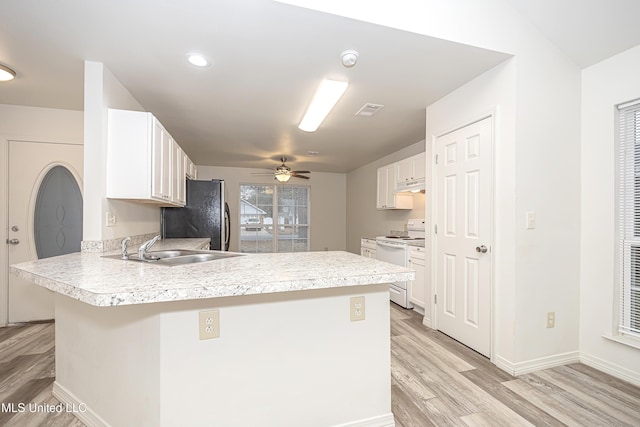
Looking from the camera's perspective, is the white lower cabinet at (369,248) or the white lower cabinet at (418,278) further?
the white lower cabinet at (369,248)

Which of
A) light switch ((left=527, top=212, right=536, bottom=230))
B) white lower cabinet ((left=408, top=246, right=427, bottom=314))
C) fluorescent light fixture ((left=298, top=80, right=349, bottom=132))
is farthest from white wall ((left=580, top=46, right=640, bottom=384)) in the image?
fluorescent light fixture ((left=298, top=80, right=349, bottom=132))

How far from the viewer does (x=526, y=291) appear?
2.23m

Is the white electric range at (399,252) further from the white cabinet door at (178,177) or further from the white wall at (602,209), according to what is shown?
the white cabinet door at (178,177)

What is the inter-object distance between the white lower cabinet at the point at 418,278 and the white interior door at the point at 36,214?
3.97 m

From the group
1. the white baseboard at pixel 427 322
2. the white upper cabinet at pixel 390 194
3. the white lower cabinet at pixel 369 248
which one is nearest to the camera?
the white baseboard at pixel 427 322

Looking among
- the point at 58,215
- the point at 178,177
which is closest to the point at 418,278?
the point at 178,177

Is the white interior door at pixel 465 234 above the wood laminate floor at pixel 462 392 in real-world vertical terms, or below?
above

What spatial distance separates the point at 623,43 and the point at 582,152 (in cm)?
77

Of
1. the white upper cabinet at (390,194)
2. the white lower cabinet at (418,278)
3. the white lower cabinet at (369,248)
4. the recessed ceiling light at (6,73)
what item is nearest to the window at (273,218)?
the white lower cabinet at (369,248)

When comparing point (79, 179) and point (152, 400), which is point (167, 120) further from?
point (152, 400)

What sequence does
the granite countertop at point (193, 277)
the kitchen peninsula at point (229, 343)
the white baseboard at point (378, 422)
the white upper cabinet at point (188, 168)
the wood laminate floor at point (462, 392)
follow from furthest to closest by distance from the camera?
the white upper cabinet at point (188, 168)
the wood laminate floor at point (462, 392)
the white baseboard at point (378, 422)
the kitchen peninsula at point (229, 343)
the granite countertop at point (193, 277)

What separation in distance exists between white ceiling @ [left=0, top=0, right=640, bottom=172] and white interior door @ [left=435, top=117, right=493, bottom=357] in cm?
58

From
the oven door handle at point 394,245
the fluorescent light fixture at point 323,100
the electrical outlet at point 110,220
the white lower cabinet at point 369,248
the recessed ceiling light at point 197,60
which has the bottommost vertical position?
the white lower cabinet at point 369,248

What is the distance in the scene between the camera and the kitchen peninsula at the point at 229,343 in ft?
4.09
